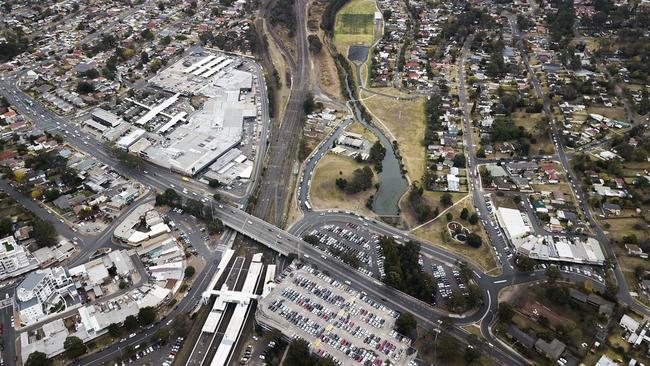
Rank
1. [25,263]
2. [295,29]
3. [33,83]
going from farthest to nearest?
[295,29], [33,83], [25,263]

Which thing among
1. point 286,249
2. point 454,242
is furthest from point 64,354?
point 454,242

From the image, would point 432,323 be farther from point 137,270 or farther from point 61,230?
point 61,230

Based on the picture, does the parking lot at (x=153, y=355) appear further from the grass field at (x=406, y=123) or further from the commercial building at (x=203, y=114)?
the grass field at (x=406, y=123)

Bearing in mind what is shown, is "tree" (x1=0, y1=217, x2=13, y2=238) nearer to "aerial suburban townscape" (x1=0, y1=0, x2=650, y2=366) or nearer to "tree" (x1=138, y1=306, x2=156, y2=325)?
"aerial suburban townscape" (x1=0, y1=0, x2=650, y2=366)

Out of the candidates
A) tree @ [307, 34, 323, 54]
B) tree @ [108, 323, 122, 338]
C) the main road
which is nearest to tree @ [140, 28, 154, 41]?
tree @ [307, 34, 323, 54]

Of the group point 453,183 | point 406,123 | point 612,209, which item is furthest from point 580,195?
point 406,123

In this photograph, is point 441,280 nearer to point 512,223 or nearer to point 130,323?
point 512,223
